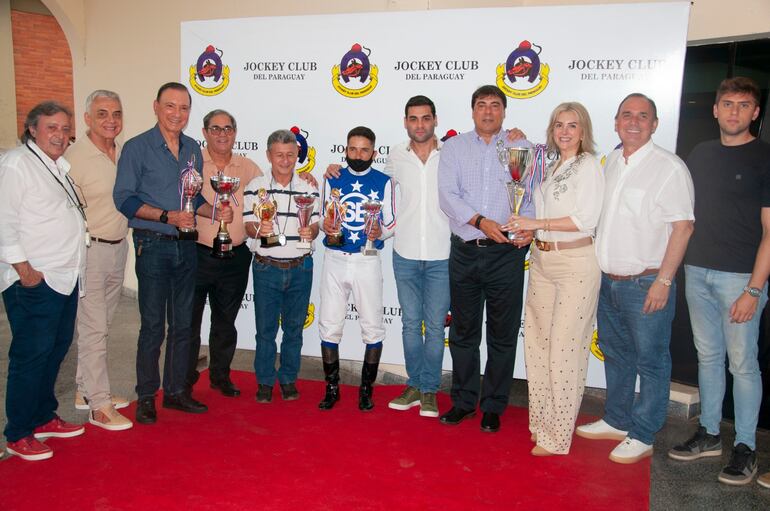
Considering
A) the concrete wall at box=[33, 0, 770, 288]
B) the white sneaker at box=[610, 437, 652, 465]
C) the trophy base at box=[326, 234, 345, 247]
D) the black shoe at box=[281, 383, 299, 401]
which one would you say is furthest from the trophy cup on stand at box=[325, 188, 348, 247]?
the concrete wall at box=[33, 0, 770, 288]

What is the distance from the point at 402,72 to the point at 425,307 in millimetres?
1703

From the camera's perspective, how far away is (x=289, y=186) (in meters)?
4.01

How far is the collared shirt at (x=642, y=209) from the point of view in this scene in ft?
10.3

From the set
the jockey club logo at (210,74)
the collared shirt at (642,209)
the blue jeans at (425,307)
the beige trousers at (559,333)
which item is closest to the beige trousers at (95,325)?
the jockey club logo at (210,74)

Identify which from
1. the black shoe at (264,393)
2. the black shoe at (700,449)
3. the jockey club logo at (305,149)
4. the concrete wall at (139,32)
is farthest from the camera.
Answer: the concrete wall at (139,32)

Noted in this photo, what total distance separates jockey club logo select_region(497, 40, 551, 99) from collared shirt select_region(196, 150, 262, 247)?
1883 millimetres

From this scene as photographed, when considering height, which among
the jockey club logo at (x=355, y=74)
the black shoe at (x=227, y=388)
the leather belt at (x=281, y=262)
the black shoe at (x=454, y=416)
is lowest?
the black shoe at (x=227, y=388)

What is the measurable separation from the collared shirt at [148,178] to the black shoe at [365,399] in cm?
158

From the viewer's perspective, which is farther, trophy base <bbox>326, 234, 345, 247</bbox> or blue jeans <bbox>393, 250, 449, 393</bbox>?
blue jeans <bbox>393, 250, 449, 393</bbox>

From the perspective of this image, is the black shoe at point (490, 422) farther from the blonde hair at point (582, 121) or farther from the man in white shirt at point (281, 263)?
the blonde hair at point (582, 121)

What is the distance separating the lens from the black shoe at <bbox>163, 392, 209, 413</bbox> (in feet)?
13.0

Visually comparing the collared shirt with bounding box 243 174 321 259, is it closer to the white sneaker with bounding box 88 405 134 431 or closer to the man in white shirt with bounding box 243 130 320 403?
the man in white shirt with bounding box 243 130 320 403

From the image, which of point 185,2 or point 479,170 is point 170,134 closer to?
point 479,170

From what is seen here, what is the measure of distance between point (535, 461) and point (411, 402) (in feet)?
3.32
